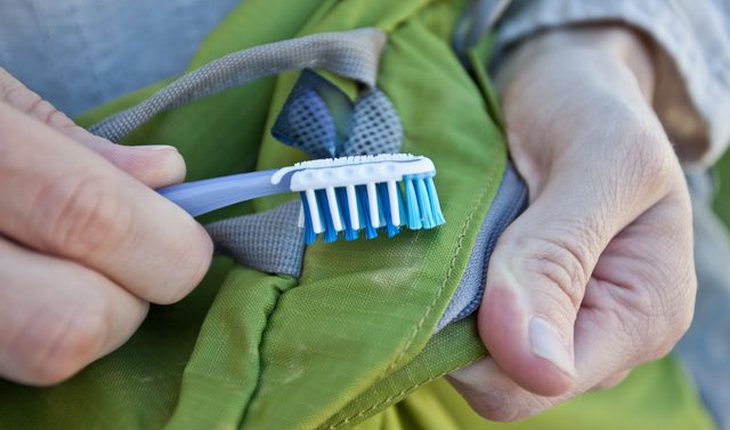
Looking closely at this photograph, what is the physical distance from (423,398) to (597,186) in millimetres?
206

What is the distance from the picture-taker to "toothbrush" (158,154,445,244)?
43cm

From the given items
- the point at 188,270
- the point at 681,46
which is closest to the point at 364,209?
the point at 188,270

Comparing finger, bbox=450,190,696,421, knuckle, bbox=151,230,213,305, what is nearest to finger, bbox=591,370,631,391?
finger, bbox=450,190,696,421

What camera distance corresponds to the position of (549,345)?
426 mm

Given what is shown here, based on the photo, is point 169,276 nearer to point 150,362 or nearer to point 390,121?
point 150,362

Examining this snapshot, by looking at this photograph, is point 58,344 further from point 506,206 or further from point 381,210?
point 506,206

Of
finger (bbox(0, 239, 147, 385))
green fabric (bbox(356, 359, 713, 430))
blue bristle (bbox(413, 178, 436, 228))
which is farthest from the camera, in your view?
green fabric (bbox(356, 359, 713, 430))

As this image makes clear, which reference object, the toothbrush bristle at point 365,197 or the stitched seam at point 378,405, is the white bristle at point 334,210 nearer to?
the toothbrush bristle at point 365,197

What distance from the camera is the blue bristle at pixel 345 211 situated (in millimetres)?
444

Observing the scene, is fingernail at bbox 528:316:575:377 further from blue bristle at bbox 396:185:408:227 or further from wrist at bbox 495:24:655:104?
wrist at bbox 495:24:655:104

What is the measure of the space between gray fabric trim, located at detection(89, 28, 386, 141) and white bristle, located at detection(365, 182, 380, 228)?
0.44ft

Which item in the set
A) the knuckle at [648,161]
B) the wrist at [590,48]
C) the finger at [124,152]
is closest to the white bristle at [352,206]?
the finger at [124,152]

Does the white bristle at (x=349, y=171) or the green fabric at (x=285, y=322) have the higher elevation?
the white bristle at (x=349, y=171)

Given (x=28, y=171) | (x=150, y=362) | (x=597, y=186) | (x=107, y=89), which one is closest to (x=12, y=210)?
(x=28, y=171)
